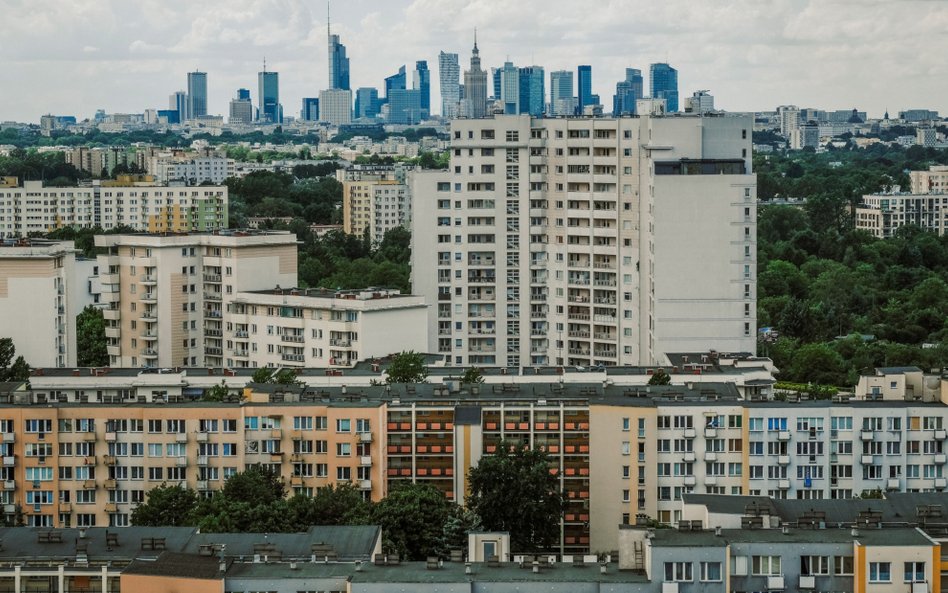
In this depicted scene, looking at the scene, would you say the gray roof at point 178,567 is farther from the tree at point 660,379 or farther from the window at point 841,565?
the tree at point 660,379

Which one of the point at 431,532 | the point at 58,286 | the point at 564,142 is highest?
the point at 564,142

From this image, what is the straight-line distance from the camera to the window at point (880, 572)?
Result: 1318 inches

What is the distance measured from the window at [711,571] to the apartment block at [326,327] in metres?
31.6

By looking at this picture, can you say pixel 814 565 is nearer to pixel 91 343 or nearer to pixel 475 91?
pixel 91 343

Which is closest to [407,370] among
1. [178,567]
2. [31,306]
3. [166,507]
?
[166,507]

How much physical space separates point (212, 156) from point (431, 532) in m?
146

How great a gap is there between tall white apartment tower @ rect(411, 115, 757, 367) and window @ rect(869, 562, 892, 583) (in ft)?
107

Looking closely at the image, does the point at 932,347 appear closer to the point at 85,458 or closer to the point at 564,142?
the point at 564,142

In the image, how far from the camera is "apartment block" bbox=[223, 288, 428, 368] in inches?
2557

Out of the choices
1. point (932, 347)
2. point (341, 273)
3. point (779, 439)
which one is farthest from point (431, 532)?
point (341, 273)

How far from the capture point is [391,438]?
161 feet

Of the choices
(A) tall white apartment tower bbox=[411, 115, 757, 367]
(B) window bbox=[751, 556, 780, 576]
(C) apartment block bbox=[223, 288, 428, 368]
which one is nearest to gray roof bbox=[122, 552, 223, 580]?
(B) window bbox=[751, 556, 780, 576]

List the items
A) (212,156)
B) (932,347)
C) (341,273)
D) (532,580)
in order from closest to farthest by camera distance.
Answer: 1. (532,580)
2. (932,347)
3. (341,273)
4. (212,156)

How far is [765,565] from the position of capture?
110ft
